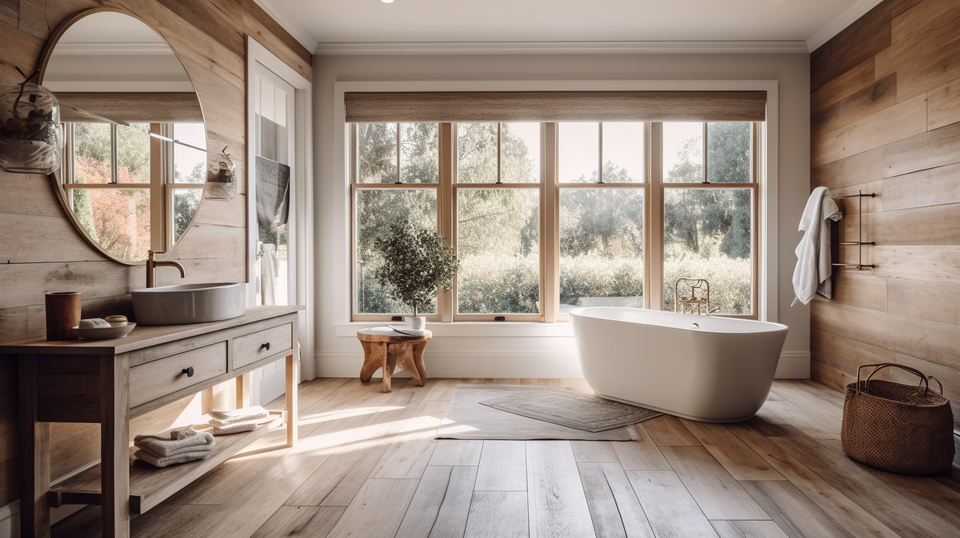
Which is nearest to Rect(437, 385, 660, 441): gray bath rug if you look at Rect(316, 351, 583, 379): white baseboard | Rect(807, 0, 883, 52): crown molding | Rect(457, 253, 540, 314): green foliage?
Rect(316, 351, 583, 379): white baseboard

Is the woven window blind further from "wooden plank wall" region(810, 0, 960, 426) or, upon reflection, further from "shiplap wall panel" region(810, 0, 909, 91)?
"wooden plank wall" region(810, 0, 960, 426)

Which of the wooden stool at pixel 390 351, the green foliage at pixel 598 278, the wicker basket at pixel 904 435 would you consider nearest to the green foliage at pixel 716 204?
the green foliage at pixel 598 278

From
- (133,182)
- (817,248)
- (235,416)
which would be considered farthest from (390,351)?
(817,248)

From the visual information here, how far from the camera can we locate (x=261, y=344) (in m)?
2.63

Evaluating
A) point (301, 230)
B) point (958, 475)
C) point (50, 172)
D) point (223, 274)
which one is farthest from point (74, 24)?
point (958, 475)

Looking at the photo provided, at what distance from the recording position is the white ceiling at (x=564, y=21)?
3787 millimetres

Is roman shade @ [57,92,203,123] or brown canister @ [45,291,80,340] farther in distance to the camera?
roman shade @ [57,92,203,123]

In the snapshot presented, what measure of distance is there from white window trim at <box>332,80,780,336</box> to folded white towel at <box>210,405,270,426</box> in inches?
71.1

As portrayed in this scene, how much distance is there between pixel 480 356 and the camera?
460 cm

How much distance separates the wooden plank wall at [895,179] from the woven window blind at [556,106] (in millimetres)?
705

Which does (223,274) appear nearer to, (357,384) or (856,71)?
(357,384)

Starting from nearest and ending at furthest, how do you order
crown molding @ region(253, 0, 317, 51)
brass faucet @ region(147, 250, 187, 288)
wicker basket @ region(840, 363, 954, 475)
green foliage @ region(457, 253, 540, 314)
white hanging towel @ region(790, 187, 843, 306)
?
brass faucet @ region(147, 250, 187, 288) < wicker basket @ region(840, 363, 954, 475) < crown molding @ region(253, 0, 317, 51) < white hanging towel @ region(790, 187, 843, 306) < green foliage @ region(457, 253, 540, 314)

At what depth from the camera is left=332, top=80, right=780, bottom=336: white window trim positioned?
4484 millimetres

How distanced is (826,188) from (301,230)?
13.1ft
